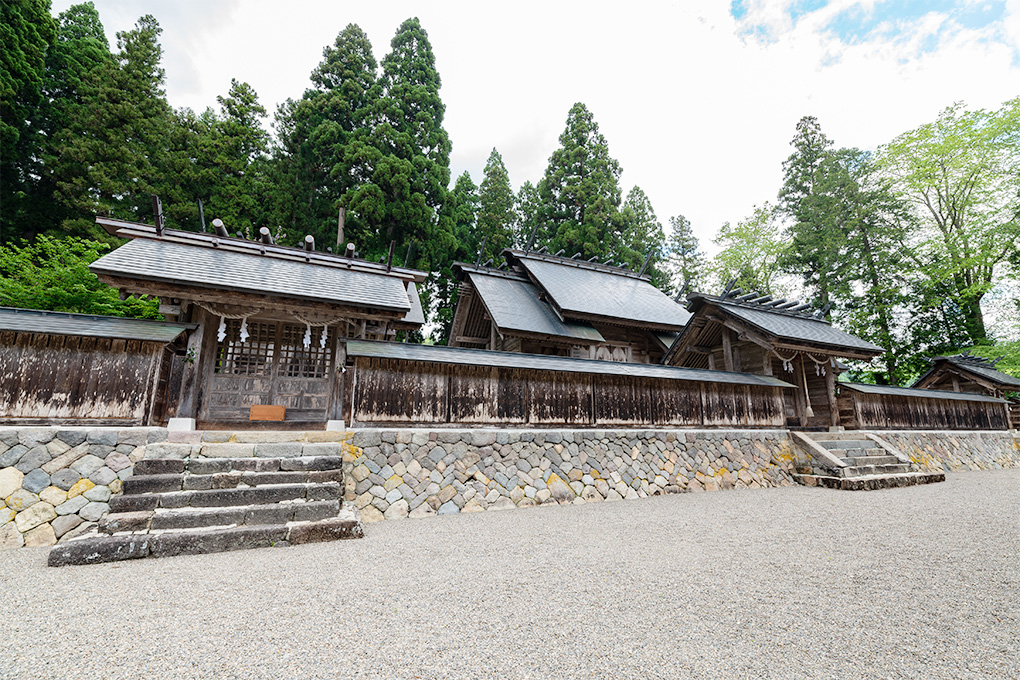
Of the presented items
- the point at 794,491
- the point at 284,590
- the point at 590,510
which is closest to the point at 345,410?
the point at 284,590

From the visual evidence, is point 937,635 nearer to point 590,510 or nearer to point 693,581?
point 693,581

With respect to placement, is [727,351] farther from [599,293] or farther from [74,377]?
[74,377]

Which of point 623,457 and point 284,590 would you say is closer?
point 284,590

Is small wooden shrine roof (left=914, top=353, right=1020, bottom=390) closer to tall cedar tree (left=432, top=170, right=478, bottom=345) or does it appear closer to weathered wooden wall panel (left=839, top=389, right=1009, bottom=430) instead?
weathered wooden wall panel (left=839, top=389, right=1009, bottom=430)

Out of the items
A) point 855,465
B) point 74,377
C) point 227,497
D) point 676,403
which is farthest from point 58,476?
point 855,465

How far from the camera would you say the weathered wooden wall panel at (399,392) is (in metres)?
7.45

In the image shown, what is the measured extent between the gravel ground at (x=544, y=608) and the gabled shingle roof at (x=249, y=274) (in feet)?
13.8

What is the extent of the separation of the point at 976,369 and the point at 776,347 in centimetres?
1267

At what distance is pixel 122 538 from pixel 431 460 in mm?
4005

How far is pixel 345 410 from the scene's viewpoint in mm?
7465

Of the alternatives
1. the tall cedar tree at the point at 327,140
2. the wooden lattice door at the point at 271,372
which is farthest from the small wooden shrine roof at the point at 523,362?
the tall cedar tree at the point at 327,140

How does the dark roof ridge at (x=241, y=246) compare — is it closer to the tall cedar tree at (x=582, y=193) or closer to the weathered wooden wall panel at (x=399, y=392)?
the weathered wooden wall panel at (x=399, y=392)

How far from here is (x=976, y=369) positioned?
648 inches

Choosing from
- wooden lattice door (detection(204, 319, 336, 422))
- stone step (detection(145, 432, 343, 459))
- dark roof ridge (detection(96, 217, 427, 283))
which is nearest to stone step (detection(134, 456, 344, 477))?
stone step (detection(145, 432, 343, 459))
